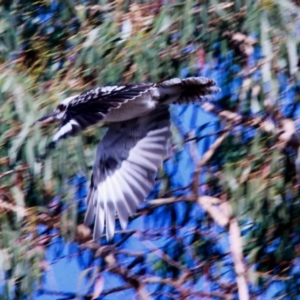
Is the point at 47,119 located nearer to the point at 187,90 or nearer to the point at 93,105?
the point at 93,105

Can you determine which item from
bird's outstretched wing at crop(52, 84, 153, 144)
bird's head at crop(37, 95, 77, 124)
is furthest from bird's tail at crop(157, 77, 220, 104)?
bird's head at crop(37, 95, 77, 124)

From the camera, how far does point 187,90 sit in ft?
15.3

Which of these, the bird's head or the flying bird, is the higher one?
the bird's head

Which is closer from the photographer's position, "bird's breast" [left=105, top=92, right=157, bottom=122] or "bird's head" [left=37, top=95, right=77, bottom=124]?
"bird's head" [left=37, top=95, right=77, bottom=124]

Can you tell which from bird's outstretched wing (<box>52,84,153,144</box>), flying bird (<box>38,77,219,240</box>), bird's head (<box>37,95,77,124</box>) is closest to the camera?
bird's outstretched wing (<box>52,84,153,144</box>)

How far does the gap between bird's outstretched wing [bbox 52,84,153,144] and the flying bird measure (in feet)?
0.03

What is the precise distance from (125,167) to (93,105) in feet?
1.89

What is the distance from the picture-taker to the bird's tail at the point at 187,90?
4555 millimetres

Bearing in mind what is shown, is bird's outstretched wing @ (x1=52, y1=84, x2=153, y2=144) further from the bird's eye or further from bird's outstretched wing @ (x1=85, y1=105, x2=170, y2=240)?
bird's outstretched wing @ (x1=85, y1=105, x2=170, y2=240)

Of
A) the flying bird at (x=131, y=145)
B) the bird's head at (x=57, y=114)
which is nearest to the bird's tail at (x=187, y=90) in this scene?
the flying bird at (x=131, y=145)

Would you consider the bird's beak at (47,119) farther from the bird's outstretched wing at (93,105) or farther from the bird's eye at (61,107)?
the bird's outstretched wing at (93,105)

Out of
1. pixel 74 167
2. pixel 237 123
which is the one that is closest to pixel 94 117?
pixel 74 167

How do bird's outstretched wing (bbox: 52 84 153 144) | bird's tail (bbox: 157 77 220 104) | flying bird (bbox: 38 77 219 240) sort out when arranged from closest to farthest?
1. bird's outstretched wing (bbox: 52 84 153 144)
2. flying bird (bbox: 38 77 219 240)
3. bird's tail (bbox: 157 77 220 104)

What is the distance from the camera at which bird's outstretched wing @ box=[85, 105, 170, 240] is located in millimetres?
4461
